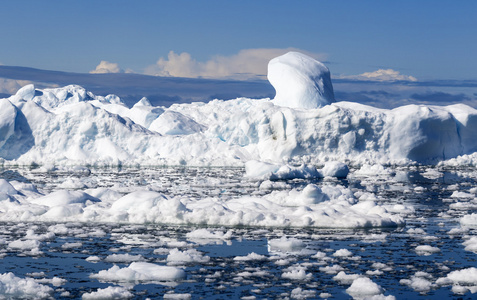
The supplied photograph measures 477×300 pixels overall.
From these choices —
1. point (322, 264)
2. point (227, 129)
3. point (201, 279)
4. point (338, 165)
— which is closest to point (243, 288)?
point (201, 279)

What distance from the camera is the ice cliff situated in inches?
1359

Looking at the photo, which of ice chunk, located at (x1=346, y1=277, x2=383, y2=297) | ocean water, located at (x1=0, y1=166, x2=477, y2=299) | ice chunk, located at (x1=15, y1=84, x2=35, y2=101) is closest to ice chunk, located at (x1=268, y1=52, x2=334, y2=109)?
ocean water, located at (x1=0, y1=166, x2=477, y2=299)

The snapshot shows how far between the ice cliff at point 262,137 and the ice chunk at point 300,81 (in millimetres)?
A: 4190

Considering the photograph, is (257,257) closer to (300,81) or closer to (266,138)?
(266,138)

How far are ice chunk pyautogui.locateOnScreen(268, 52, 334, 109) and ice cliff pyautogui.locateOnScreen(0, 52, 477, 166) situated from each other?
4190mm

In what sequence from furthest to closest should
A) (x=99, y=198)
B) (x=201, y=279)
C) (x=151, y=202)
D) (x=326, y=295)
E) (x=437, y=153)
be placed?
(x=437, y=153)
(x=99, y=198)
(x=151, y=202)
(x=201, y=279)
(x=326, y=295)

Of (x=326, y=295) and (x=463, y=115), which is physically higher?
(x=463, y=115)

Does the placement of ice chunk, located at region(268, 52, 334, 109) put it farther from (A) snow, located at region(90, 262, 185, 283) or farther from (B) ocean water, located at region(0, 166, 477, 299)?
(A) snow, located at region(90, 262, 185, 283)

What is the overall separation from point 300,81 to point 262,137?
26.7 feet

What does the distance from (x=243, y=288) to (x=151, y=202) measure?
6.34 meters

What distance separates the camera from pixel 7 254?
33.4 ft

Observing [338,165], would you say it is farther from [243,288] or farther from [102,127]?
[243,288]

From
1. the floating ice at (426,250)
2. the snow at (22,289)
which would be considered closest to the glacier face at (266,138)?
the floating ice at (426,250)

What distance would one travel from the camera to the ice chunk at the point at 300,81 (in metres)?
41.9
